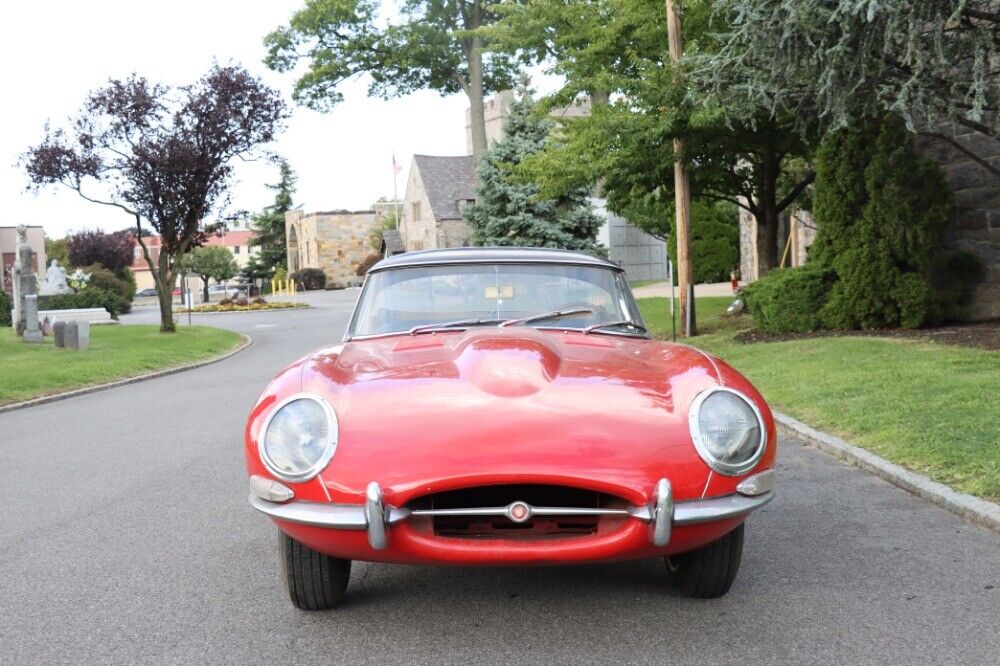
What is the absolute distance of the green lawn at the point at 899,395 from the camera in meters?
6.57

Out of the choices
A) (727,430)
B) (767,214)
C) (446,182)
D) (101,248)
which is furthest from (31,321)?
(101,248)

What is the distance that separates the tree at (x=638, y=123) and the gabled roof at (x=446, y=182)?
43.2 meters

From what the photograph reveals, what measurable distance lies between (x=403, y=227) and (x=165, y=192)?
44574 millimetres

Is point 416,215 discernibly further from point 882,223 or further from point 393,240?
point 882,223

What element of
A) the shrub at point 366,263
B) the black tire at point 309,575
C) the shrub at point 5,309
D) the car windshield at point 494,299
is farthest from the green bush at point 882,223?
the shrub at point 366,263

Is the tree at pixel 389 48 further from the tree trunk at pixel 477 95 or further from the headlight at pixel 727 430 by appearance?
the headlight at pixel 727 430

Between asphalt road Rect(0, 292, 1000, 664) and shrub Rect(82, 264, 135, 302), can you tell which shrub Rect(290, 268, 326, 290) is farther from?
asphalt road Rect(0, 292, 1000, 664)

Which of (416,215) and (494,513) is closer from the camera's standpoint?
(494,513)

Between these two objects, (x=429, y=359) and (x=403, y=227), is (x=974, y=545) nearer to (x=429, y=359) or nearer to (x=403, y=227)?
(x=429, y=359)

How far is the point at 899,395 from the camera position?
8.99 m

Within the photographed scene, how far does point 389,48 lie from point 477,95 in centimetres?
360

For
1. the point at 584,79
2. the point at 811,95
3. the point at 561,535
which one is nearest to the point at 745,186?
the point at 584,79

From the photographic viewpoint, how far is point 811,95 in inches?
457

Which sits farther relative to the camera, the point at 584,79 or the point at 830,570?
the point at 584,79
